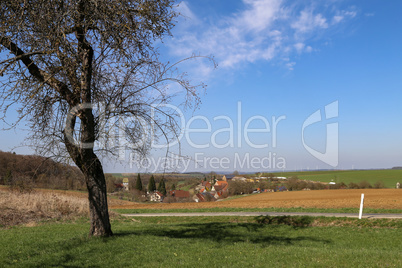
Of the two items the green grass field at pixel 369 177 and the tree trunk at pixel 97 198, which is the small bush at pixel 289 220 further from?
the green grass field at pixel 369 177

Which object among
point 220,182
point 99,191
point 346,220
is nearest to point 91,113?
point 99,191

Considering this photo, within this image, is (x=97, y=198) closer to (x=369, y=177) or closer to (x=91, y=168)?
(x=91, y=168)

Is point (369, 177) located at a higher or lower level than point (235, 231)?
lower

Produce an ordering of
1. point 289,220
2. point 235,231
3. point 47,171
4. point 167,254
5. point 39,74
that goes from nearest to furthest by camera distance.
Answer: point 167,254 → point 39,74 → point 47,171 → point 235,231 → point 289,220

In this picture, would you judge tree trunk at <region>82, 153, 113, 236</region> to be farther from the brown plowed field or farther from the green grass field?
the green grass field

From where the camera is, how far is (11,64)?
8141mm

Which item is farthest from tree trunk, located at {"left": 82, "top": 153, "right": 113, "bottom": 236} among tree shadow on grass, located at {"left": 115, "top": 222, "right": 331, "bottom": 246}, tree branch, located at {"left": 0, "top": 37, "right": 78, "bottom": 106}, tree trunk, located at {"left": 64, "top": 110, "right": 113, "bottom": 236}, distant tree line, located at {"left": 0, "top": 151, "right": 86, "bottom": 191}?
tree shadow on grass, located at {"left": 115, "top": 222, "right": 331, "bottom": 246}

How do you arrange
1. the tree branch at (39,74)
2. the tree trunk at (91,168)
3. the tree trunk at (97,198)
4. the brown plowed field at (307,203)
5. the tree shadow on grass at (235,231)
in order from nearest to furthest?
the tree branch at (39,74)
the tree trunk at (91,168)
the tree trunk at (97,198)
the tree shadow on grass at (235,231)
the brown plowed field at (307,203)

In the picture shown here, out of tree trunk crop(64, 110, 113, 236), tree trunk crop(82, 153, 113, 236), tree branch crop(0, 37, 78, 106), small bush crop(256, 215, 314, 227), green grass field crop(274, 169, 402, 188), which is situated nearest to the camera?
tree branch crop(0, 37, 78, 106)

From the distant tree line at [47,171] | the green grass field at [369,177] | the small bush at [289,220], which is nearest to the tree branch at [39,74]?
the distant tree line at [47,171]

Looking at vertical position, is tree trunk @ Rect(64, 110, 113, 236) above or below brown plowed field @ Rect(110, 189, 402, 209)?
above

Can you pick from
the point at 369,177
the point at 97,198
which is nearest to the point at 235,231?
the point at 97,198

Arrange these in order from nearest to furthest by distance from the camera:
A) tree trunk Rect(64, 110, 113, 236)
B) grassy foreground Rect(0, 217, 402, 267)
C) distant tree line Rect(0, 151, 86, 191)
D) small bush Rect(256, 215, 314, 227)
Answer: grassy foreground Rect(0, 217, 402, 267) < tree trunk Rect(64, 110, 113, 236) < distant tree line Rect(0, 151, 86, 191) < small bush Rect(256, 215, 314, 227)

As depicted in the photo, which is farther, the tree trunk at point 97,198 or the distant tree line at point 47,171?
the tree trunk at point 97,198
